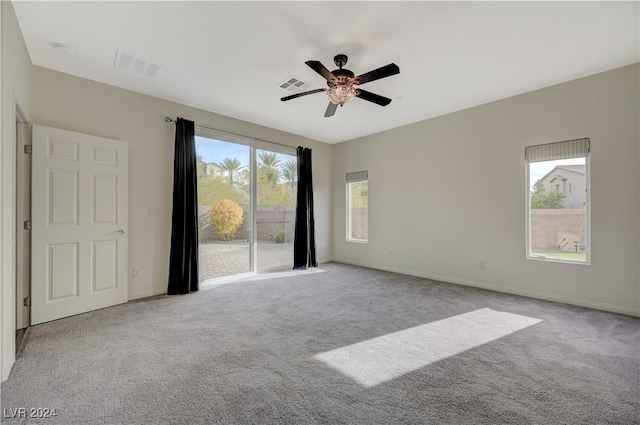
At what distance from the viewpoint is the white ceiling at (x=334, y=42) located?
2.38 m

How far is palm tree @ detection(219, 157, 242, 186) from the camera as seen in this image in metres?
4.87

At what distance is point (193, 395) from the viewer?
186 cm

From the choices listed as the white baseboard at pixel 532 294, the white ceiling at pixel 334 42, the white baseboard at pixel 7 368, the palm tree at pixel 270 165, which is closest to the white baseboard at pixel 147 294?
the white baseboard at pixel 7 368

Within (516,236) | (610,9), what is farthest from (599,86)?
(516,236)

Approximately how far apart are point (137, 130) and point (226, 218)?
179 cm

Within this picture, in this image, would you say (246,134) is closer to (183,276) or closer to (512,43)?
(183,276)

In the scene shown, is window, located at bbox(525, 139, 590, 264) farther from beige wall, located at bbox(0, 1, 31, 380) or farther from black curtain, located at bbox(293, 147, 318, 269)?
beige wall, located at bbox(0, 1, 31, 380)

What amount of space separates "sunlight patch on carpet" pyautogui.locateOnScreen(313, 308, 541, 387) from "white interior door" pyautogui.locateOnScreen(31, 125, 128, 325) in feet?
9.43

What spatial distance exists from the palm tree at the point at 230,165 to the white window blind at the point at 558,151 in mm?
4450

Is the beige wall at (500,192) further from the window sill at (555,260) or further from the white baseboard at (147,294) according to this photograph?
the white baseboard at (147,294)

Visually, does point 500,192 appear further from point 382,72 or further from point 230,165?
point 230,165

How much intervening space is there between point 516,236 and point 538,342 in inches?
75.2

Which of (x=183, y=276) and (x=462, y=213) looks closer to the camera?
(x=183, y=276)

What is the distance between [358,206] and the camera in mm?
6441
